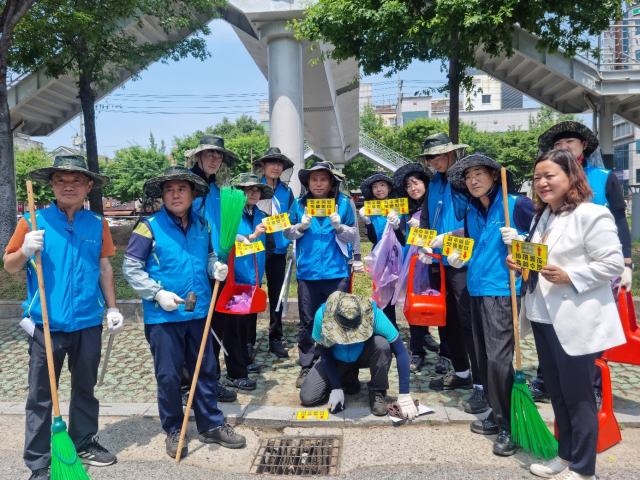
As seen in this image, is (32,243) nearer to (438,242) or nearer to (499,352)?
(438,242)

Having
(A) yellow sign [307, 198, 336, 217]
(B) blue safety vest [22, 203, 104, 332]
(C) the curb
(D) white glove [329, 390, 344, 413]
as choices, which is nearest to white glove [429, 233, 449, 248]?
(A) yellow sign [307, 198, 336, 217]

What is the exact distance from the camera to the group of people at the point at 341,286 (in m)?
2.71

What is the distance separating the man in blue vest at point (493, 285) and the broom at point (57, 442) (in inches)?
104

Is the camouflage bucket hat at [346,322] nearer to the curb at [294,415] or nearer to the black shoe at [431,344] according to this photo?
the curb at [294,415]

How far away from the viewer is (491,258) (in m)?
3.38

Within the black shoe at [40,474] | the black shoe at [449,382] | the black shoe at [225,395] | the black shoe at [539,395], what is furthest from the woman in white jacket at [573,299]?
the black shoe at [40,474]

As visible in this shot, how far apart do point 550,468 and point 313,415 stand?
1752 millimetres

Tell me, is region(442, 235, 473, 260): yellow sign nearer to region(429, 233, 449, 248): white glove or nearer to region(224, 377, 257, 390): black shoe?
region(429, 233, 449, 248): white glove

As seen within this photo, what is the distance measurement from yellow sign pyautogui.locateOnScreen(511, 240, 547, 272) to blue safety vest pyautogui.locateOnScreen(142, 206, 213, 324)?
83.7 inches

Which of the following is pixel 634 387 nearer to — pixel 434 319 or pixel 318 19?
pixel 434 319

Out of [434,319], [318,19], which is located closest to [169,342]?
[434,319]

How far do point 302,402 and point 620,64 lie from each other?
10709mm

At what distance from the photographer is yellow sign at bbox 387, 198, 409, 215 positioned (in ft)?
15.7

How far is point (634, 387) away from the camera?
4379 millimetres
